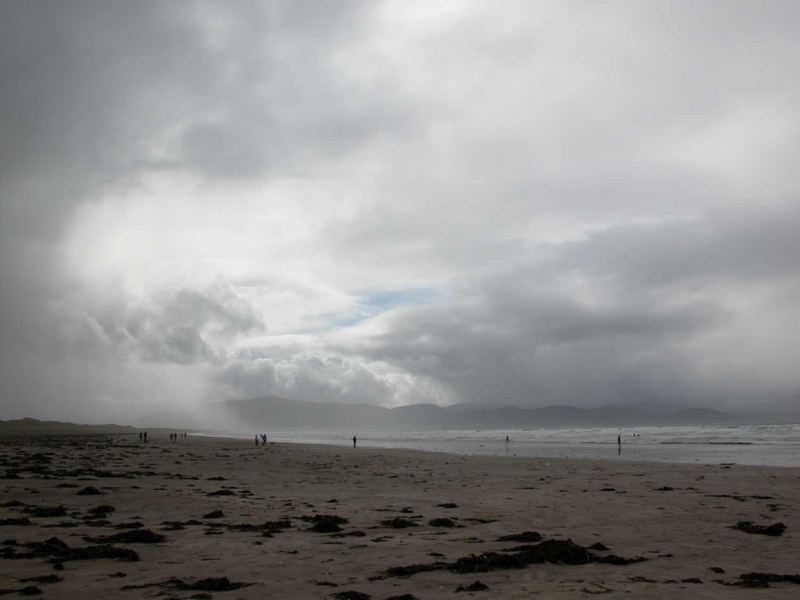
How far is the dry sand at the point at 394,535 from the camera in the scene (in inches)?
334

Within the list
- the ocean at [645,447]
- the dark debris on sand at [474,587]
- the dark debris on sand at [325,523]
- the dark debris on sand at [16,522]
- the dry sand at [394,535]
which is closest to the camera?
the dark debris on sand at [474,587]

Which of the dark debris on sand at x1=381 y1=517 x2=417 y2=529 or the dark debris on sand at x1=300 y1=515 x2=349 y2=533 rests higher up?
the dark debris on sand at x1=300 y1=515 x2=349 y2=533

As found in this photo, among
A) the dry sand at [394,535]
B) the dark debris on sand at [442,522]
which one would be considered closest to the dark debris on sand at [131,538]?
the dry sand at [394,535]

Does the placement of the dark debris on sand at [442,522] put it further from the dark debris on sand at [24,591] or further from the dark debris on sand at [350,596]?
the dark debris on sand at [24,591]

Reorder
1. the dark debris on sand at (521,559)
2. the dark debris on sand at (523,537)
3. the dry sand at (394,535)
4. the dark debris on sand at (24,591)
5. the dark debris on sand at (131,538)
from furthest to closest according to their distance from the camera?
the dark debris on sand at (523,537), the dark debris on sand at (131,538), the dark debris on sand at (521,559), the dry sand at (394,535), the dark debris on sand at (24,591)

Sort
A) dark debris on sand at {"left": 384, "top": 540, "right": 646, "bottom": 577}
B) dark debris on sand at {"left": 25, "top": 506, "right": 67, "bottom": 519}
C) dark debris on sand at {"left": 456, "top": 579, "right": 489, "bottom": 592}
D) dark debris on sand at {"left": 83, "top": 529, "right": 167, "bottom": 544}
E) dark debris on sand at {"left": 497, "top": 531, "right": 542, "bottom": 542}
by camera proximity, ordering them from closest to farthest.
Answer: dark debris on sand at {"left": 456, "top": 579, "right": 489, "bottom": 592} < dark debris on sand at {"left": 384, "top": 540, "right": 646, "bottom": 577} < dark debris on sand at {"left": 83, "top": 529, "right": 167, "bottom": 544} < dark debris on sand at {"left": 497, "top": 531, "right": 542, "bottom": 542} < dark debris on sand at {"left": 25, "top": 506, "right": 67, "bottom": 519}

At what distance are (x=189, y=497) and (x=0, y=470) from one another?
44.9 feet

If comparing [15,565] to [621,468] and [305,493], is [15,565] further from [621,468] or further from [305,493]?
[621,468]

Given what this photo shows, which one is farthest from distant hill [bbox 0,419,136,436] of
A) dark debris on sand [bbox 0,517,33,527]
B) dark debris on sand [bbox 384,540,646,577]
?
dark debris on sand [bbox 384,540,646,577]

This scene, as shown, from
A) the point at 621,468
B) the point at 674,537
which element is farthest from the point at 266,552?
the point at 621,468

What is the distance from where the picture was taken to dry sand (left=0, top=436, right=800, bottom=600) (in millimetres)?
8477

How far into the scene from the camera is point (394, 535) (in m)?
12.6

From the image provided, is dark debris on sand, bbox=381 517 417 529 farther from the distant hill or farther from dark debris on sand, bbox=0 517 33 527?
the distant hill

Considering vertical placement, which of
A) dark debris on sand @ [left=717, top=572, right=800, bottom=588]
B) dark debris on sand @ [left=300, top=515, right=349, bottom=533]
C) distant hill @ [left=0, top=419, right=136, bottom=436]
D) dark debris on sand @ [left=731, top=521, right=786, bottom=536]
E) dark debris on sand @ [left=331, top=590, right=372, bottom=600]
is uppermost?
dark debris on sand @ [left=331, top=590, right=372, bottom=600]
